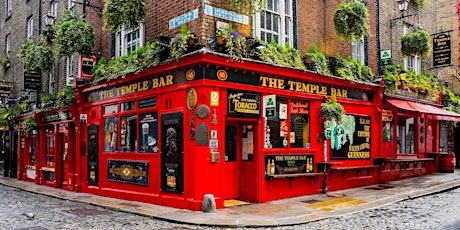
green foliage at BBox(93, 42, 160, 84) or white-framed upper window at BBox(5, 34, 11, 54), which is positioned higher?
white-framed upper window at BBox(5, 34, 11, 54)

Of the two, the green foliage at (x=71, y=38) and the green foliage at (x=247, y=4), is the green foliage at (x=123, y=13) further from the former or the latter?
the green foliage at (x=247, y=4)

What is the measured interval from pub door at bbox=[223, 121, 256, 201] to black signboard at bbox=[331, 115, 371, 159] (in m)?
3.26

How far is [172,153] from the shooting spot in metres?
11.5

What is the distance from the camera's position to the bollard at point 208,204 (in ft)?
33.9

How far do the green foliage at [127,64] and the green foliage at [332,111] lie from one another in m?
5.33

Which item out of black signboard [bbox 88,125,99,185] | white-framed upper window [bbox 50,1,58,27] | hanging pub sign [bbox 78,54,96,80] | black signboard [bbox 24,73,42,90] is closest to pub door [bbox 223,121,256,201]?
black signboard [bbox 88,125,99,185]

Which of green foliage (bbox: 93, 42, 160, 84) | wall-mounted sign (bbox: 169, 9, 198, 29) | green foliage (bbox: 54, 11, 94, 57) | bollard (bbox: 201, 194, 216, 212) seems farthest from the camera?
green foliage (bbox: 54, 11, 94, 57)

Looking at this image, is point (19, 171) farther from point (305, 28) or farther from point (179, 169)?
point (305, 28)

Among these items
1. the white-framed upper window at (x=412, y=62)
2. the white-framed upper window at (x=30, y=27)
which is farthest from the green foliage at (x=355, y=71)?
the white-framed upper window at (x=30, y=27)

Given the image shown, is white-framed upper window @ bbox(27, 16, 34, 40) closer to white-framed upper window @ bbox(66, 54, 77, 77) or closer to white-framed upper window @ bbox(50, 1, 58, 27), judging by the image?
white-framed upper window @ bbox(50, 1, 58, 27)

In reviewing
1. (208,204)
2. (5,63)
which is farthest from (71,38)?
(5,63)

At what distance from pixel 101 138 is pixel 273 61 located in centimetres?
652

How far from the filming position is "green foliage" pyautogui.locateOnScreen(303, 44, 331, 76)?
43.8ft

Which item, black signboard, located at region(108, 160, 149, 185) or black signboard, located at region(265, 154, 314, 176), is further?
black signboard, located at region(108, 160, 149, 185)
